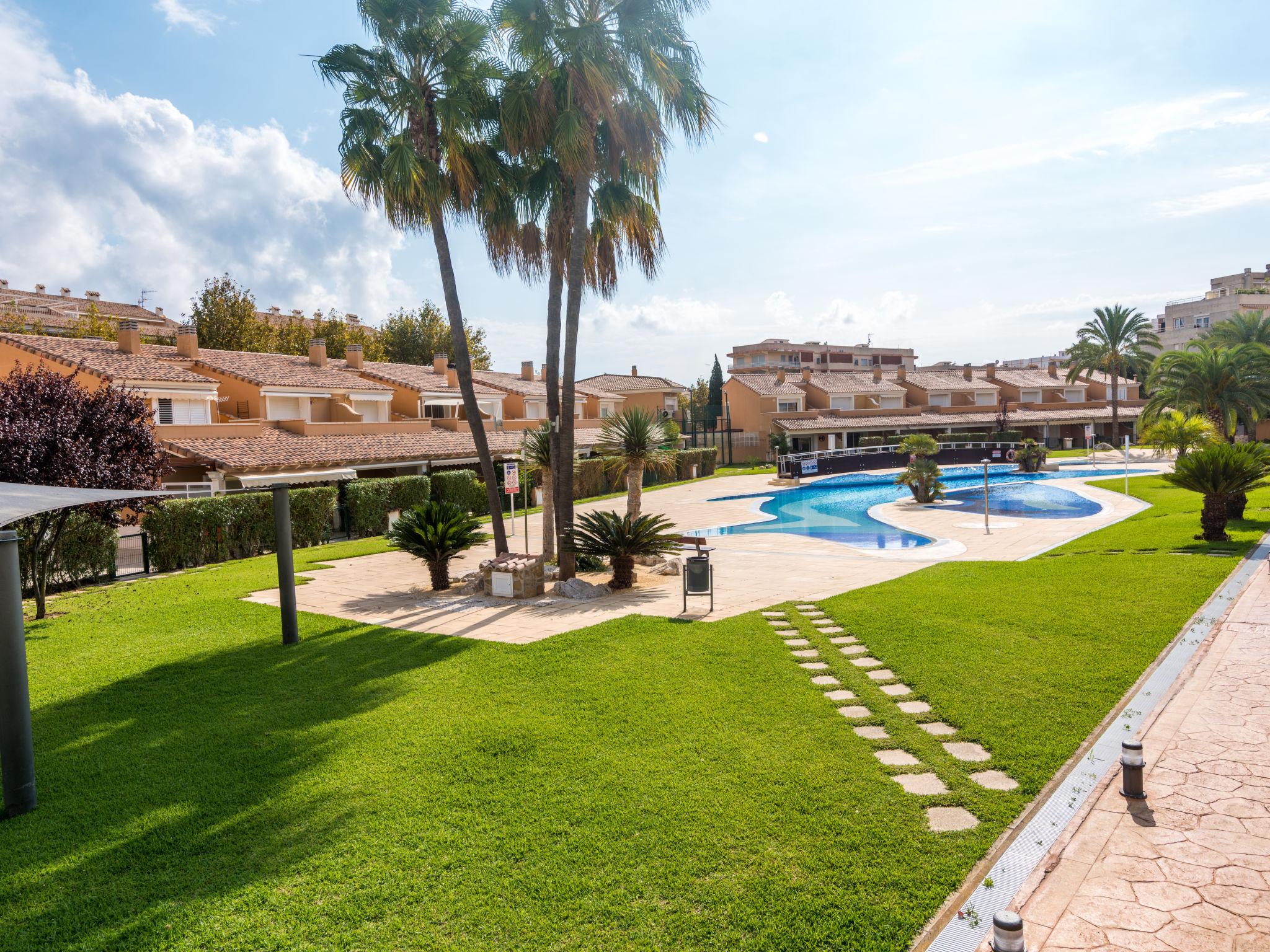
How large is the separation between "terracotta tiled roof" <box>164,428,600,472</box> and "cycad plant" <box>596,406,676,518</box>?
7.26 metres

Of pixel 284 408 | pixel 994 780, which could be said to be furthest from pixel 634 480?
pixel 284 408

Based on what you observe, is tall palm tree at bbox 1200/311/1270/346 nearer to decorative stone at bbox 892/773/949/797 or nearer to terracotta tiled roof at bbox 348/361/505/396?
terracotta tiled roof at bbox 348/361/505/396

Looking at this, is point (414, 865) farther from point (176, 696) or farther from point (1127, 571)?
point (1127, 571)

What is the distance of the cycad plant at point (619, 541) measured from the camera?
14.9m

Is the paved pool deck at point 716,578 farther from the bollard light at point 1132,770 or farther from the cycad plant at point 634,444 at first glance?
the bollard light at point 1132,770

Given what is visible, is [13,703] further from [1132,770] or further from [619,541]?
[619,541]

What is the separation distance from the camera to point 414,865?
4938 millimetres

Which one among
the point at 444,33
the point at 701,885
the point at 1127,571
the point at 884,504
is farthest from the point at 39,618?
the point at 884,504

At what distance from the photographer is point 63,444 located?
1323 centimetres

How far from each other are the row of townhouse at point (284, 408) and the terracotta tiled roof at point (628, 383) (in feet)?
61.4

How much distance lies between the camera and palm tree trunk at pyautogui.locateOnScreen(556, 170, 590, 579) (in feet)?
45.7

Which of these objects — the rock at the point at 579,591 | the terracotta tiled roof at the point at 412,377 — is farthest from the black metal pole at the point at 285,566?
the terracotta tiled roof at the point at 412,377

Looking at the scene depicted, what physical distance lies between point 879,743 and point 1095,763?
1599 mm

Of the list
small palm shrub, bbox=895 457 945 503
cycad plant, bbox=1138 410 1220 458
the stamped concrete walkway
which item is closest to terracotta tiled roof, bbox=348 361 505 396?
small palm shrub, bbox=895 457 945 503
